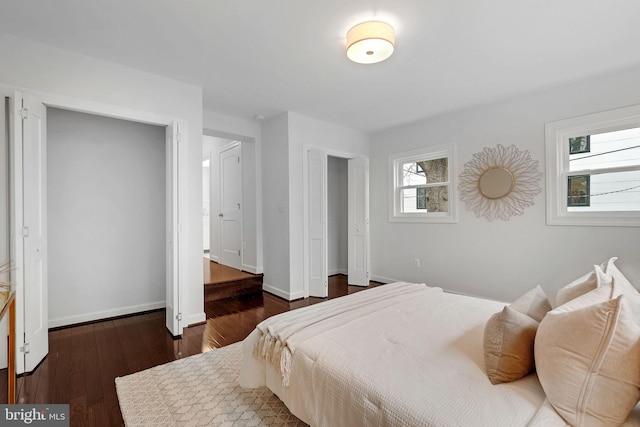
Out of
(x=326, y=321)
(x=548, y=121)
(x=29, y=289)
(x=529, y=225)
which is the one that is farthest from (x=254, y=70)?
(x=529, y=225)

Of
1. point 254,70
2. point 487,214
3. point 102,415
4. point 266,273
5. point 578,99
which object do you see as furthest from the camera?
point 266,273

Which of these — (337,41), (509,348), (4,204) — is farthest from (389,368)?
(4,204)

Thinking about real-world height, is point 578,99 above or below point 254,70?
below

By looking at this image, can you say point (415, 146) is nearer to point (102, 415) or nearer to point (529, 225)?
point (529, 225)

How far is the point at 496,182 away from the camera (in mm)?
3564

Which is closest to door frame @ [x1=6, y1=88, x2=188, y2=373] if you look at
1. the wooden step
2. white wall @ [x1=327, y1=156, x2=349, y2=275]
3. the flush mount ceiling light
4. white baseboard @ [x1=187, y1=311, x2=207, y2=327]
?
white baseboard @ [x1=187, y1=311, x2=207, y2=327]

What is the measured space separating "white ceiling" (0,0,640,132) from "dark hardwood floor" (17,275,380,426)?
8.24 feet

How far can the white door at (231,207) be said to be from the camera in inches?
189

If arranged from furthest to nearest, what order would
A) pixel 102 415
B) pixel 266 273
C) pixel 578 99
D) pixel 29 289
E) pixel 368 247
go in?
pixel 368 247 < pixel 266 273 < pixel 578 99 < pixel 29 289 < pixel 102 415

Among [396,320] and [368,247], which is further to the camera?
[368,247]

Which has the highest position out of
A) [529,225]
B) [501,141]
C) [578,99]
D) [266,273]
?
[578,99]

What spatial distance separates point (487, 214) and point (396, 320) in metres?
2.61

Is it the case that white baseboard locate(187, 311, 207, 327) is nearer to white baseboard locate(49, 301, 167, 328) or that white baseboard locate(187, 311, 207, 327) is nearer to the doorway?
white baseboard locate(49, 301, 167, 328)

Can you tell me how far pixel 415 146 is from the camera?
439 cm
